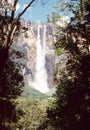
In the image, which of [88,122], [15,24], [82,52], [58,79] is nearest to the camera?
[15,24]

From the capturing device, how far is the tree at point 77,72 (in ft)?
83.9

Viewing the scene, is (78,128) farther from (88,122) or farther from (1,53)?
(1,53)

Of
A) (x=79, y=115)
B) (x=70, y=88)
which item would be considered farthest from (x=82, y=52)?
(x=79, y=115)

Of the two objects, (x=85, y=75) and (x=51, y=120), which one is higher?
(x=85, y=75)

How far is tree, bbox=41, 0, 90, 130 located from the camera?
25.6 metres

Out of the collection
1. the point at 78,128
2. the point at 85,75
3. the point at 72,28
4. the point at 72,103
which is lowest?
the point at 78,128

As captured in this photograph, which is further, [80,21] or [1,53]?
[80,21]

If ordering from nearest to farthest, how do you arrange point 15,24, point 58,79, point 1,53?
point 1,53 < point 15,24 < point 58,79

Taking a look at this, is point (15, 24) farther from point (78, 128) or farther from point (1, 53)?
point (78, 128)

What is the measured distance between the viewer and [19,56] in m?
26.8

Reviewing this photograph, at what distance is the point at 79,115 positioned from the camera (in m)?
25.9

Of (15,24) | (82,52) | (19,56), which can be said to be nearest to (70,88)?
(82,52)

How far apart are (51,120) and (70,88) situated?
5134 millimetres

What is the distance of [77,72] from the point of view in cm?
2678
